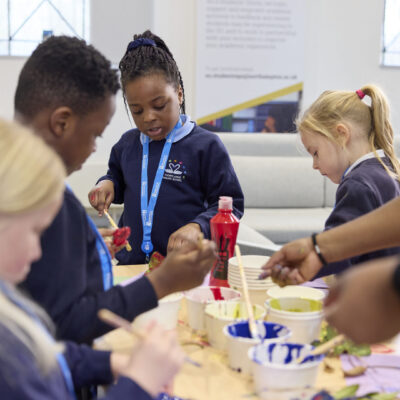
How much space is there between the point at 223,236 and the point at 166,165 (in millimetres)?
561

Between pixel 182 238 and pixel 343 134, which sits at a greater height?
pixel 343 134

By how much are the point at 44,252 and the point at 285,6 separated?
4.49 meters

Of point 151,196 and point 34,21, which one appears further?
point 34,21

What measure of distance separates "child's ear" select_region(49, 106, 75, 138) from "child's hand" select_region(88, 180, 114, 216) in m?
0.79

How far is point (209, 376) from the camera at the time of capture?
1.12m

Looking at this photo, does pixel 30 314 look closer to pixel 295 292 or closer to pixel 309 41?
pixel 295 292

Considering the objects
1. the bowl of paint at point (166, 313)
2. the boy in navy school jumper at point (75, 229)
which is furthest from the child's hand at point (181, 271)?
the bowl of paint at point (166, 313)

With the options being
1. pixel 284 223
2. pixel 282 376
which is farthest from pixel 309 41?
pixel 282 376

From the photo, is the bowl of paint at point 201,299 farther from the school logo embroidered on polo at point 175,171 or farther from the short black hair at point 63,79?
the school logo embroidered on polo at point 175,171

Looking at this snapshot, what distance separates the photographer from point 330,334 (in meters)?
1.27

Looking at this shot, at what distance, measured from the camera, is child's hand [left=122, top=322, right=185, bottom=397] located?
34.3 inches

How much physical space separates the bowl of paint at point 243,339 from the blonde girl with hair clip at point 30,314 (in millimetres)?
245

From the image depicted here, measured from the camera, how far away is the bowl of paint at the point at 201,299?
4.45 ft

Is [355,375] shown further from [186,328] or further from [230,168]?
[230,168]
